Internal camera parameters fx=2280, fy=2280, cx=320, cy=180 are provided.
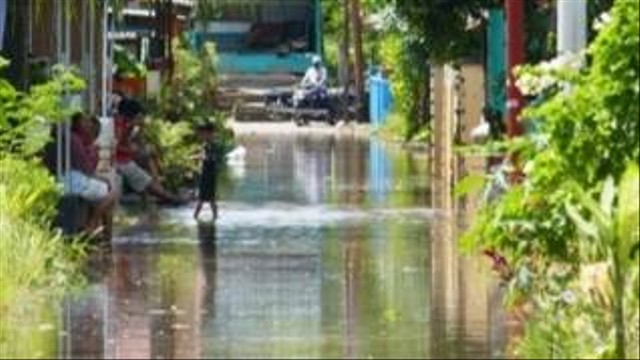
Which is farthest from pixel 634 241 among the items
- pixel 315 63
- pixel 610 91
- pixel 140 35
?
pixel 315 63

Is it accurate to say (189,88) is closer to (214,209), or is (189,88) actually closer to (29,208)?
(214,209)

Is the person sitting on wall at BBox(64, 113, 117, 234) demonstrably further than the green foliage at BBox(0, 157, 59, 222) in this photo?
Yes

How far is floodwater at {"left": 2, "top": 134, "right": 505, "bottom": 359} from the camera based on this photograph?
14.0 m

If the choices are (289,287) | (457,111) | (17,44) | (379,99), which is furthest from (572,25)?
(379,99)

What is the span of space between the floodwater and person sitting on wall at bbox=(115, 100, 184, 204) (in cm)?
54

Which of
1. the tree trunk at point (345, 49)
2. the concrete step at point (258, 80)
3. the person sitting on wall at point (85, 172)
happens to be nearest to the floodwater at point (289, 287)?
the person sitting on wall at point (85, 172)

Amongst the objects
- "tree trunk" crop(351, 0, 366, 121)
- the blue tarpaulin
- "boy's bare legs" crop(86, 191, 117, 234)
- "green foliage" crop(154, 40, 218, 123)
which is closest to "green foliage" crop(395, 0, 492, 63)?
"green foliage" crop(154, 40, 218, 123)

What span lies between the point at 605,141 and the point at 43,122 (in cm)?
651

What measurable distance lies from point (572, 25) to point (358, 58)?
136 feet

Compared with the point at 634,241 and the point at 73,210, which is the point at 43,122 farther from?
the point at 634,241

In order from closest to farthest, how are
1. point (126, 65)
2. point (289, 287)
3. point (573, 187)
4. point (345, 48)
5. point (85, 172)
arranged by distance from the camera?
point (573, 187), point (289, 287), point (85, 172), point (126, 65), point (345, 48)

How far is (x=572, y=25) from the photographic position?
685 inches

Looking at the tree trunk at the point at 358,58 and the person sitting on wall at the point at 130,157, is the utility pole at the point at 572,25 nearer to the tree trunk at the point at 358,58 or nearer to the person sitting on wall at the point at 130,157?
the person sitting on wall at the point at 130,157

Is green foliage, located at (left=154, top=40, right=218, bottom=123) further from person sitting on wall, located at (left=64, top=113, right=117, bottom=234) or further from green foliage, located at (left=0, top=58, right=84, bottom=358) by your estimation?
green foliage, located at (left=0, top=58, right=84, bottom=358)
